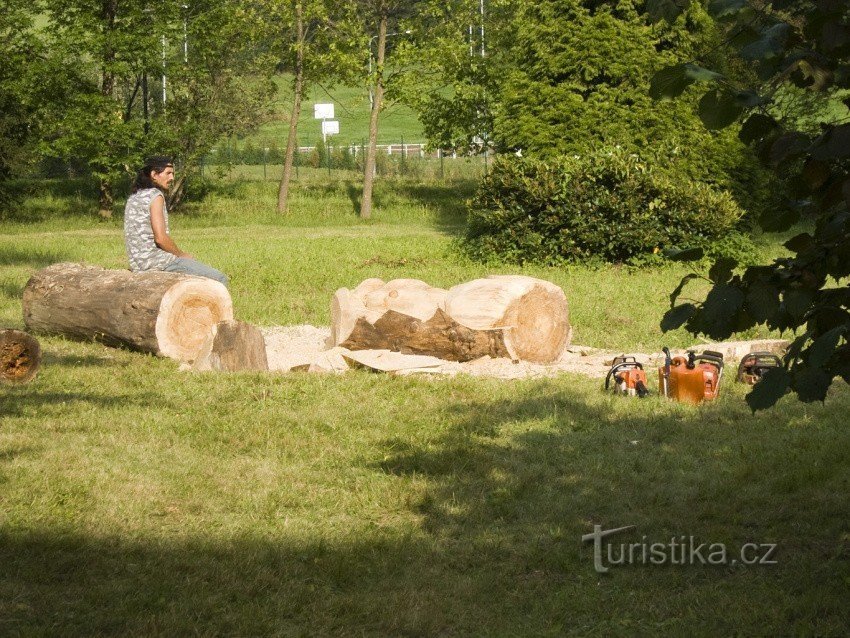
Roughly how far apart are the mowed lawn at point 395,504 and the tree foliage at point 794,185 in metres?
1.23

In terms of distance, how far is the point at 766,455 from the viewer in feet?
22.2

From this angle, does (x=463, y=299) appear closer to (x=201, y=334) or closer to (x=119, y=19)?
(x=201, y=334)

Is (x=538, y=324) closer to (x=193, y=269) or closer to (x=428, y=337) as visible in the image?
(x=428, y=337)

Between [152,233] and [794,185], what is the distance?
28.1 feet

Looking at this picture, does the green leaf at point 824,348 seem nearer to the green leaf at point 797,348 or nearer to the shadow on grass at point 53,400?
the green leaf at point 797,348

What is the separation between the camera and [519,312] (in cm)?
1027

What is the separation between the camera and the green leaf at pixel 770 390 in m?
3.60

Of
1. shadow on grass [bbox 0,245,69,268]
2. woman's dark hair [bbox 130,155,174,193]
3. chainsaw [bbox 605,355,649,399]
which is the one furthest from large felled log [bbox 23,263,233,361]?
shadow on grass [bbox 0,245,69,268]

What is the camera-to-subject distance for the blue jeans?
36.8ft

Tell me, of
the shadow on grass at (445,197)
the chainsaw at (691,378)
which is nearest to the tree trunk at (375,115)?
the shadow on grass at (445,197)

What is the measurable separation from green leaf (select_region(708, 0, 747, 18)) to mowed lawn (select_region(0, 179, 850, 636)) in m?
2.28

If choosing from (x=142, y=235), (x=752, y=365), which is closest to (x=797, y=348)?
(x=752, y=365)

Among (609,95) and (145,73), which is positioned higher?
(145,73)

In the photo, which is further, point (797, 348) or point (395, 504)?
point (395, 504)
